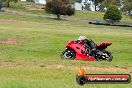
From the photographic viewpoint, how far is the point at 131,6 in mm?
110688

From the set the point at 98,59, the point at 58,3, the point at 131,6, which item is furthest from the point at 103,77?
the point at 131,6

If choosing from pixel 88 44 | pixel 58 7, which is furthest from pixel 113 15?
pixel 88 44

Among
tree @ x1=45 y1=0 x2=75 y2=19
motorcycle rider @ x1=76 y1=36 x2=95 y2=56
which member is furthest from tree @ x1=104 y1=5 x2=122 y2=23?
motorcycle rider @ x1=76 y1=36 x2=95 y2=56

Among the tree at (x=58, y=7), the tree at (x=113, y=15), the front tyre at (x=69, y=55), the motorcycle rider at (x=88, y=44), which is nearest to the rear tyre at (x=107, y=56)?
the motorcycle rider at (x=88, y=44)

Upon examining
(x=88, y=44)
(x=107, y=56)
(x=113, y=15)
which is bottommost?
(x=113, y=15)

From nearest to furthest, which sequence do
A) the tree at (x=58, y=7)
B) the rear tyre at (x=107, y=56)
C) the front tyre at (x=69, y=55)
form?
1. the rear tyre at (x=107, y=56)
2. the front tyre at (x=69, y=55)
3. the tree at (x=58, y=7)

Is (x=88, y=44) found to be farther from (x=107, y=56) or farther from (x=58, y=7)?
(x=58, y=7)

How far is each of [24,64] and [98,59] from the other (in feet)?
15.3

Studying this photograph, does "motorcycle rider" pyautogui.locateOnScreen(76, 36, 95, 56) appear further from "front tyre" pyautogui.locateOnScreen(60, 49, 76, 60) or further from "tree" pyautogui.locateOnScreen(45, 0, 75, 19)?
"tree" pyautogui.locateOnScreen(45, 0, 75, 19)

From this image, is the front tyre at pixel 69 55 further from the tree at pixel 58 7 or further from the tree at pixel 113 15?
the tree at pixel 113 15

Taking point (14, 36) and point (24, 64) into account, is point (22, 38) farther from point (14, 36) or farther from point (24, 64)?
point (24, 64)

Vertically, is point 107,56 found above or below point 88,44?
below

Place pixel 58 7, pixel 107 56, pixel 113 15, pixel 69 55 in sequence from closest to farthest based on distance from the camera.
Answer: pixel 107 56, pixel 69 55, pixel 58 7, pixel 113 15

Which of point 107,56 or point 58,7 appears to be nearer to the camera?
point 107,56
